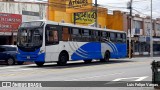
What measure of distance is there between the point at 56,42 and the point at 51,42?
478mm

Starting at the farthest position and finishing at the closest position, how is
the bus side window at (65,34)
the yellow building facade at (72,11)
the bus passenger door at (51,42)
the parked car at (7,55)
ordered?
the yellow building facade at (72,11) < the parked car at (7,55) < the bus side window at (65,34) < the bus passenger door at (51,42)

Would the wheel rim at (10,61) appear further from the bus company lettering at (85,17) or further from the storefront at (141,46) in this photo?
the storefront at (141,46)

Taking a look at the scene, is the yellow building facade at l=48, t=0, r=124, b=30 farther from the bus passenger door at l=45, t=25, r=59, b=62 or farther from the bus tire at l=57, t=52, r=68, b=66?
the bus passenger door at l=45, t=25, r=59, b=62

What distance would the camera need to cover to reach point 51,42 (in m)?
24.0

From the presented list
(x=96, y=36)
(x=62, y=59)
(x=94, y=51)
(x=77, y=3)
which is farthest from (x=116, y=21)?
(x=62, y=59)

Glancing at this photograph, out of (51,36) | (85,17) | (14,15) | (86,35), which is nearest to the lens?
(51,36)

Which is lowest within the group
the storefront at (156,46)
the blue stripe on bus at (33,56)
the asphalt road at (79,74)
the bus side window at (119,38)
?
the storefront at (156,46)

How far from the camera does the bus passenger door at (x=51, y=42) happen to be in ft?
77.5

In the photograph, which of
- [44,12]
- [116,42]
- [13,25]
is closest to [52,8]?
[44,12]

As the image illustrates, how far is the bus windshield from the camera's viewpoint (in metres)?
23.4

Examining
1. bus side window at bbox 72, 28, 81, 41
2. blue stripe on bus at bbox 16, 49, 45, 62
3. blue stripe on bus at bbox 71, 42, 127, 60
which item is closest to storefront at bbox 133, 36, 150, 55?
blue stripe on bus at bbox 71, 42, 127, 60

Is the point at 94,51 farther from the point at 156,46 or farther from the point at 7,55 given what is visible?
the point at 156,46

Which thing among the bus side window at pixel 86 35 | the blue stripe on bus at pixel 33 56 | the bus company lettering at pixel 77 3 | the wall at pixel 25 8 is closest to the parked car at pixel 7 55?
the blue stripe on bus at pixel 33 56

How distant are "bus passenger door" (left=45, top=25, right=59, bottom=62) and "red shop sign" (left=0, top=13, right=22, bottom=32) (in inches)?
481
